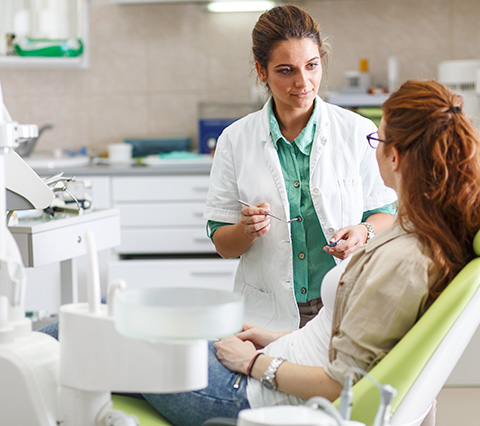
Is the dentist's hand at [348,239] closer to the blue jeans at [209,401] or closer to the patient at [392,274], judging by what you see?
the patient at [392,274]

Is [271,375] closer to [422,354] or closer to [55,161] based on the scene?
[422,354]

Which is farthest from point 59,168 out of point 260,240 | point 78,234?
point 260,240

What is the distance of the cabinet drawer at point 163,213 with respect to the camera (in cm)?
354

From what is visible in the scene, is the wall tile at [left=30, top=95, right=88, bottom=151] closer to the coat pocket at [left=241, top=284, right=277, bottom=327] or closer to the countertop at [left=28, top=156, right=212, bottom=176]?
the countertop at [left=28, top=156, right=212, bottom=176]

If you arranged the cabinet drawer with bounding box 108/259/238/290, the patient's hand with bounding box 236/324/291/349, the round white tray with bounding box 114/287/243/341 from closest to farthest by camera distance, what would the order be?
the round white tray with bounding box 114/287/243/341, the patient's hand with bounding box 236/324/291/349, the cabinet drawer with bounding box 108/259/238/290

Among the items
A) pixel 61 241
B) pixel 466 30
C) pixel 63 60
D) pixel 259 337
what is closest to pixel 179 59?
pixel 63 60

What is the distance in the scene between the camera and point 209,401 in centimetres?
137

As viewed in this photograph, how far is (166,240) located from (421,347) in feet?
8.20

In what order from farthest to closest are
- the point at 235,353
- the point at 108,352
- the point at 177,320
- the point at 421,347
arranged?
the point at 235,353, the point at 421,347, the point at 108,352, the point at 177,320

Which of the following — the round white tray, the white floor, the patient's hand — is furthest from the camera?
the white floor

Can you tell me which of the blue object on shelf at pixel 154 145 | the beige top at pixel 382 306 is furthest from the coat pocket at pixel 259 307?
the blue object on shelf at pixel 154 145

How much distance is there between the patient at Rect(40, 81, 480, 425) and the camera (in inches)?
48.2

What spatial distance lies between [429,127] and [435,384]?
45 cm

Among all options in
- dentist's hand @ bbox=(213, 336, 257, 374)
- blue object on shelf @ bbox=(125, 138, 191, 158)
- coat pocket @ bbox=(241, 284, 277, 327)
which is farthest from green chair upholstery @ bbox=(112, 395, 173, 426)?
blue object on shelf @ bbox=(125, 138, 191, 158)
